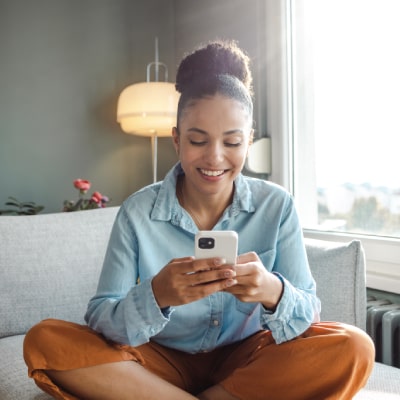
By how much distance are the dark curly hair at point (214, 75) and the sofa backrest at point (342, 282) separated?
49 centimetres

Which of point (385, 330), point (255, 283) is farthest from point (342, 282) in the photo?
point (255, 283)

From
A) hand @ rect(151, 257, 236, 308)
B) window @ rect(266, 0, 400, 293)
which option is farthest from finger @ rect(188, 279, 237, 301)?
window @ rect(266, 0, 400, 293)

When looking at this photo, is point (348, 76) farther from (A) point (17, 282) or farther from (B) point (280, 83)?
(A) point (17, 282)

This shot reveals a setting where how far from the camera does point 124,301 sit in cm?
107

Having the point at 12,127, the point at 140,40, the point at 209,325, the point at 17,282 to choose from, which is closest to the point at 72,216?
the point at 17,282

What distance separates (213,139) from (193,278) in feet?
1.10

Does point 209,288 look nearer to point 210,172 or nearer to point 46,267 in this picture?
point 210,172

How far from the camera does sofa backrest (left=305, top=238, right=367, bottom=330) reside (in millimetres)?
1435

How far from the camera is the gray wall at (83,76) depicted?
2.64 metres

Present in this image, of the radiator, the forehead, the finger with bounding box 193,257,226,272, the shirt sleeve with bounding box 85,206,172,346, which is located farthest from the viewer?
the radiator

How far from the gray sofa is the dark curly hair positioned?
0.52 m

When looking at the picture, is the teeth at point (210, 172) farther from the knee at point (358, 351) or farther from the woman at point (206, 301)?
the knee at point (358, 351)

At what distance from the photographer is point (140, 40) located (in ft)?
9.99

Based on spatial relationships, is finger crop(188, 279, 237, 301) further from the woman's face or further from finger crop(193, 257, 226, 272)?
the woman's face
